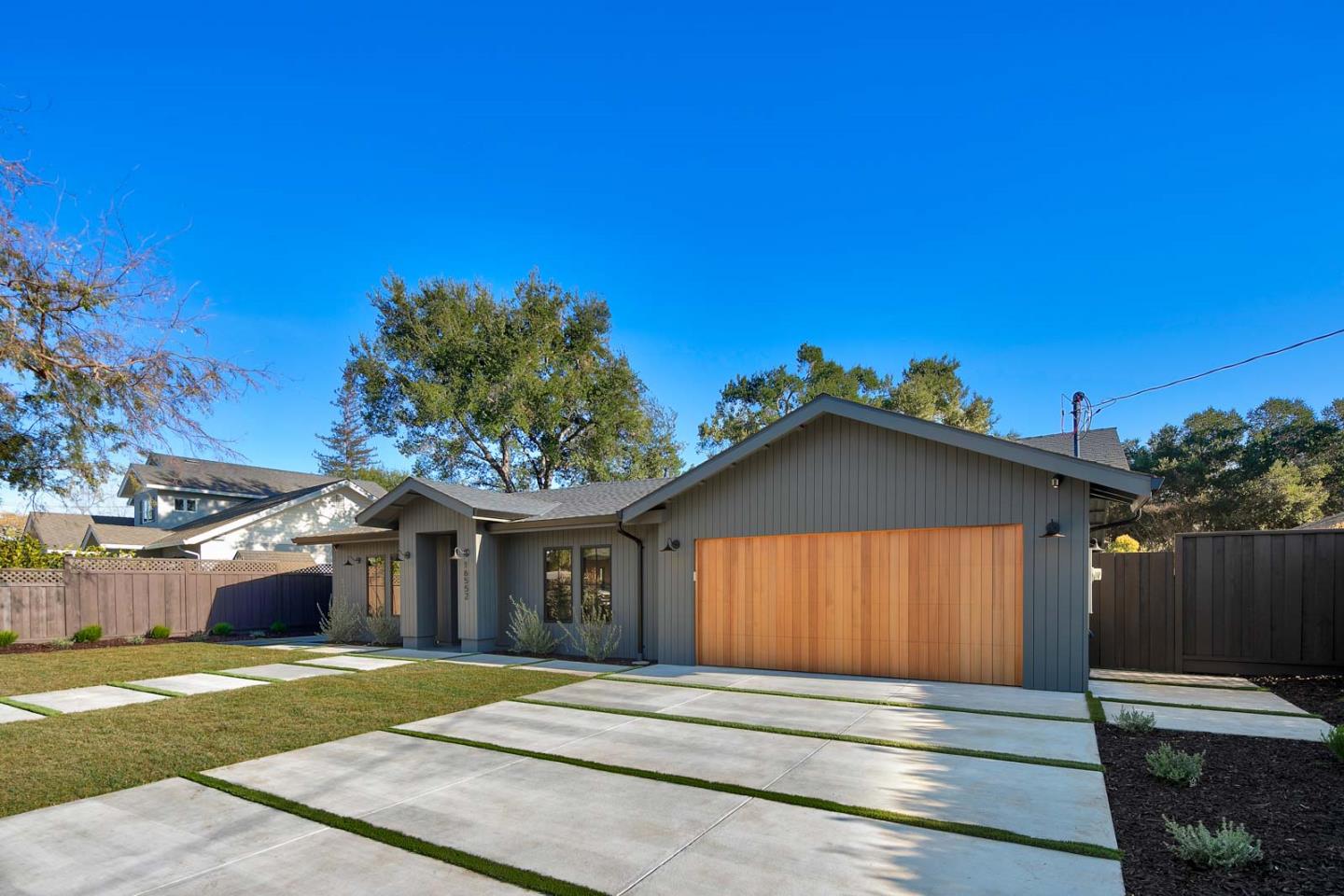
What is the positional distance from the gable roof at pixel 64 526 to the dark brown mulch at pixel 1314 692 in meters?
36.7

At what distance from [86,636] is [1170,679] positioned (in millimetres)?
19618

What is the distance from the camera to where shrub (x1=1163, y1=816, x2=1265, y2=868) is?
3420mm

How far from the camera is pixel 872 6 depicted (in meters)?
11.6

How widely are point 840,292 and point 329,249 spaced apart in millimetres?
15227

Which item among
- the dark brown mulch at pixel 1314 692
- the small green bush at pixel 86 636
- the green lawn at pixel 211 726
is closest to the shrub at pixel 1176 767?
the dark brown mulch at pixel 1314 692

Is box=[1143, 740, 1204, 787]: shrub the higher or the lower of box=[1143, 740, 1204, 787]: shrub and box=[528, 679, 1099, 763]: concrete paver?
the higher

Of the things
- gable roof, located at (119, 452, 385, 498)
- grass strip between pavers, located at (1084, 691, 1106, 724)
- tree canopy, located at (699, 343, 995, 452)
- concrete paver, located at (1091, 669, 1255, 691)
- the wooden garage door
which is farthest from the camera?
tree canopy, located at (699, 343, 995, 452)

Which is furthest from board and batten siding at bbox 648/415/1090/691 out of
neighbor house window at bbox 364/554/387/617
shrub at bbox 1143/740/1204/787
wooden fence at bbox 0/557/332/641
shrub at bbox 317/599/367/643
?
wooden fence at bbox 0/557/332/641

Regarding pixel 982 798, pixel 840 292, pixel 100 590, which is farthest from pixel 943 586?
pixel 100 590

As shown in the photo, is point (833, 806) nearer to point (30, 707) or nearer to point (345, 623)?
point (30, 707)

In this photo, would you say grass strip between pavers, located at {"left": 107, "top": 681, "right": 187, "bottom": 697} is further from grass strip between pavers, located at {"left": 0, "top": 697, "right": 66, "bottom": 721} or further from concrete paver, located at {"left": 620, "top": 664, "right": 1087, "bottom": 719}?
concrete paver, located at {"left": 620, "top": 664, "right": 1087, "bottom": 719}

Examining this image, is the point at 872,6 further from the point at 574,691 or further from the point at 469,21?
the point at 574,691

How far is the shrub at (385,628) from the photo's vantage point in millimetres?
14484

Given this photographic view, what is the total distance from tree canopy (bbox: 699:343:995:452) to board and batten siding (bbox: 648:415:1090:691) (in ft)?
63.5
